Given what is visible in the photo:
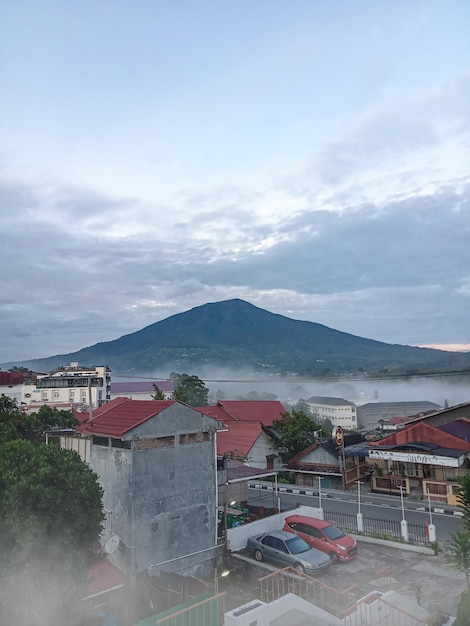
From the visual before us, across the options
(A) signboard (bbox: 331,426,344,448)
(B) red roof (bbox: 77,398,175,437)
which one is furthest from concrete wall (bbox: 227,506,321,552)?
(A) signboard (bbox: 331,426,344,448)

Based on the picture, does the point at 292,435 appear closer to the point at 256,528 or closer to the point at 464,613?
the point at 256,528

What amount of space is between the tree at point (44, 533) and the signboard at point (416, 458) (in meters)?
24.3

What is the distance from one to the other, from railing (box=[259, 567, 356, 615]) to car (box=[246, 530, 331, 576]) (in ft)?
3.84

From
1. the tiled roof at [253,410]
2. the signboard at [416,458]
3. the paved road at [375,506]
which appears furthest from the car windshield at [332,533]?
the tiled roof at [253,410]

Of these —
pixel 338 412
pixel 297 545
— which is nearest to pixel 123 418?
pixel 297 545

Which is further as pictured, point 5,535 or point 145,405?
point 145,405

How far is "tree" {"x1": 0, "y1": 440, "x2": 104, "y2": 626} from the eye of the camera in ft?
41.3

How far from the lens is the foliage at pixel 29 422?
2832 centimetres

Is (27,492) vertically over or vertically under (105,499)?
over

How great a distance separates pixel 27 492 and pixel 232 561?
1036 cm

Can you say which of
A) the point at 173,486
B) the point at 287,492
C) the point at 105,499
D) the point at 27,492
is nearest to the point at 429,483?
the point at 287,492

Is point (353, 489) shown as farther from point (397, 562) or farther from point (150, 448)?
point (150, 448)

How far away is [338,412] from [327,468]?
108 metres

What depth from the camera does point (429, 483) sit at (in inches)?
1259
